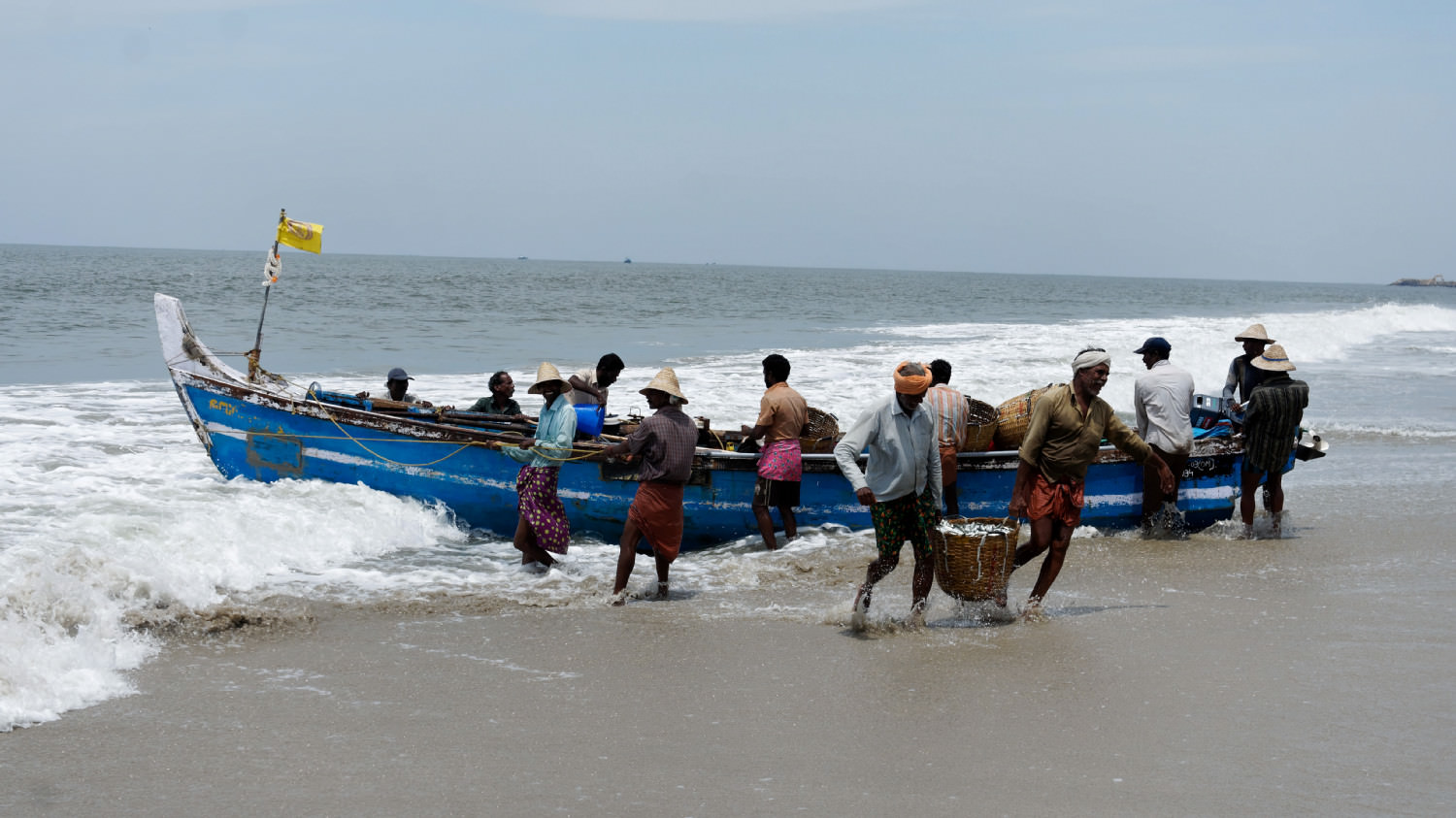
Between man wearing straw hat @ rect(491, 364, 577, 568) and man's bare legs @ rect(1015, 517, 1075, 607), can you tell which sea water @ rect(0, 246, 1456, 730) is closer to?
man wearing straw hat @ rect(491, 364, 577, 568)

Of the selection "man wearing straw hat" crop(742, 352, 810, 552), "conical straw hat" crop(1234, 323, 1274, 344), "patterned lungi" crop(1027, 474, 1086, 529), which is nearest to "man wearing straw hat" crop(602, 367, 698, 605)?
"man wearing straw hat" crop(742, 352, 810, 552)

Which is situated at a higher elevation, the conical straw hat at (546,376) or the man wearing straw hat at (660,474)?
the conical straw hat at (546,376)

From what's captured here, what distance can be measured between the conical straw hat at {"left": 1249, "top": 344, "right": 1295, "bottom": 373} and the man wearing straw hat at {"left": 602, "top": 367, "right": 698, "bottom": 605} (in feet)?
15.3

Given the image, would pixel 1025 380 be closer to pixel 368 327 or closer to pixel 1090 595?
pixel 1090 595

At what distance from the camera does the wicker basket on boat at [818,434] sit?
30.8 ft

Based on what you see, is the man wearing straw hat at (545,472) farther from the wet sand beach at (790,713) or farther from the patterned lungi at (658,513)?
the wet sand beach at (790,713)

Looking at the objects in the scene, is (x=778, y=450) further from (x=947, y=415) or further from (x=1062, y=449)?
(x=1062, y=449)

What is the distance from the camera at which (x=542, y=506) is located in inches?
313

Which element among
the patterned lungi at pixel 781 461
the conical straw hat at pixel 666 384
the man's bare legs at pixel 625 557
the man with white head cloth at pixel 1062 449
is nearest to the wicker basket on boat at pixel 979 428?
the patterned lungi at pixel 781 461

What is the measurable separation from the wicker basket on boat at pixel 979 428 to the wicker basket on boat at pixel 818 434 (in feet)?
3.44

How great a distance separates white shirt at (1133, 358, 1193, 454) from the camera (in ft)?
28.3

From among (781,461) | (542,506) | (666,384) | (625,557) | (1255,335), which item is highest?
(1255,335)

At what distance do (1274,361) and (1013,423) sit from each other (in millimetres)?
2030

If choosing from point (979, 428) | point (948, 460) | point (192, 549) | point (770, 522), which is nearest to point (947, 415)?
point (948, 460)
